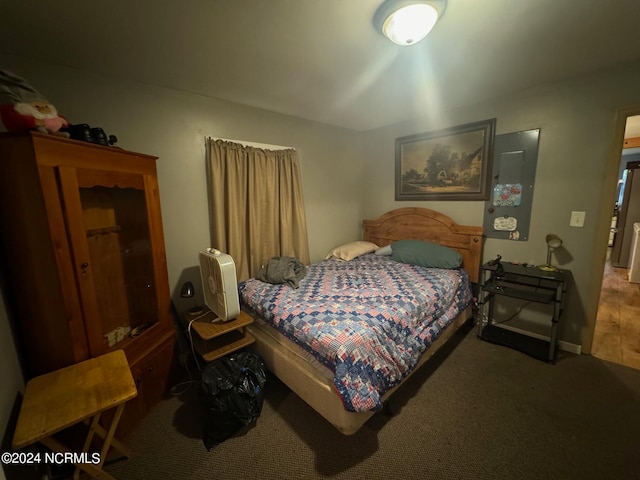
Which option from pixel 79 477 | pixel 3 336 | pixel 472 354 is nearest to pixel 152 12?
pixel 3 336

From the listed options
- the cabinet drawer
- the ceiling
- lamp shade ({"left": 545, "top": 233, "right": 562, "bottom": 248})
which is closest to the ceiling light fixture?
the ceiling

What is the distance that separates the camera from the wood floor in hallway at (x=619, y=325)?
2182mm

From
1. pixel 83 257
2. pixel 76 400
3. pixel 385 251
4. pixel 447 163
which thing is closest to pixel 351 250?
pixel 385 251

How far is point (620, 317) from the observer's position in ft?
9.24

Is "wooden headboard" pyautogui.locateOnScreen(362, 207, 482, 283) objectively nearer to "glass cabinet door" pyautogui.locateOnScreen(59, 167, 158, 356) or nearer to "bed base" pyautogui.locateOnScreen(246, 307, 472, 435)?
"bed base" pyautogui.locateOnScreen(246, 307, 472, 435)

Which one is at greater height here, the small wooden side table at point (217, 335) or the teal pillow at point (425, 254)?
the teal pillow at point (425, 254)

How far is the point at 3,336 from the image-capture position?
1208mm

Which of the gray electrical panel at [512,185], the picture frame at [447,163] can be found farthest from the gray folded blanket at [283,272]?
the gray electrical panel at [512,185]

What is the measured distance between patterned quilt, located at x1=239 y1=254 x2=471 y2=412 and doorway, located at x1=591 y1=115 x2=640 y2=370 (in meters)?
1.23

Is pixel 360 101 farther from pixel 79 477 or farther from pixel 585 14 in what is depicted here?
pixel 79 477

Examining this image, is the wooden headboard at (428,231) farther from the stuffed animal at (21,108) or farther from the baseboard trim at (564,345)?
the stuffed animal at (21,108)

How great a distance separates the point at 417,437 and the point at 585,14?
246 cm

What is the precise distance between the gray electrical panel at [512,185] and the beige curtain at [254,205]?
2.00 m

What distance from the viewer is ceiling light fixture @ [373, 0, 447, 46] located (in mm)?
1165
